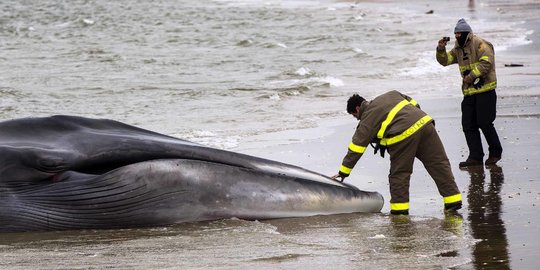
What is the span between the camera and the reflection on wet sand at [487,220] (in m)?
7.18

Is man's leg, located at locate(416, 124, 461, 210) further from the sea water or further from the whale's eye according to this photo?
the sea water

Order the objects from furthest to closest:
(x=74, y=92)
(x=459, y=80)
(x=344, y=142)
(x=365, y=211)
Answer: (x=74, y=92)
(x=459, y=80)
(x=344, y=142)
(x=365, y=211)

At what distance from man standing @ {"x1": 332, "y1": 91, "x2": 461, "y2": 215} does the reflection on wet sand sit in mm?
323

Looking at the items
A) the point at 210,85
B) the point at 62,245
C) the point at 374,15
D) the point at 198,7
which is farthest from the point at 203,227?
the point at 198,7

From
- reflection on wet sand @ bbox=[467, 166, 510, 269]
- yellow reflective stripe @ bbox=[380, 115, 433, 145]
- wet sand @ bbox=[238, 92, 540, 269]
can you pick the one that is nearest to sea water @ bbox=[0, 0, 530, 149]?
wet sand @ bbox=[238, 92, 540, 269]

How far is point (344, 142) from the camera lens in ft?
43.9

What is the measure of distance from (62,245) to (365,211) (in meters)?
2.62

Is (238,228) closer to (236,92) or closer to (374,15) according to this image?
(236,92)

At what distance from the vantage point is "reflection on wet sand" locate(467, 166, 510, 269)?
283 inches

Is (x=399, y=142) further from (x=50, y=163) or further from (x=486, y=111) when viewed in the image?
(x=50, y=163)

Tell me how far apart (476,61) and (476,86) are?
276mm

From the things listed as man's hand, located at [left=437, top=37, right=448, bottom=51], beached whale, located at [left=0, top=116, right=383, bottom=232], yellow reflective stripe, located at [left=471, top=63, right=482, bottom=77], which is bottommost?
beached whale, located at [left=0, top=116, right=383, bottom=232]

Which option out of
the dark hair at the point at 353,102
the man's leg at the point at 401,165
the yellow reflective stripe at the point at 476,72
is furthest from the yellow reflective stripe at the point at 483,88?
the dark hair at the point at 353,102

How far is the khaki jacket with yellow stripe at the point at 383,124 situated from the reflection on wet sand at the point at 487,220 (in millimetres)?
891
